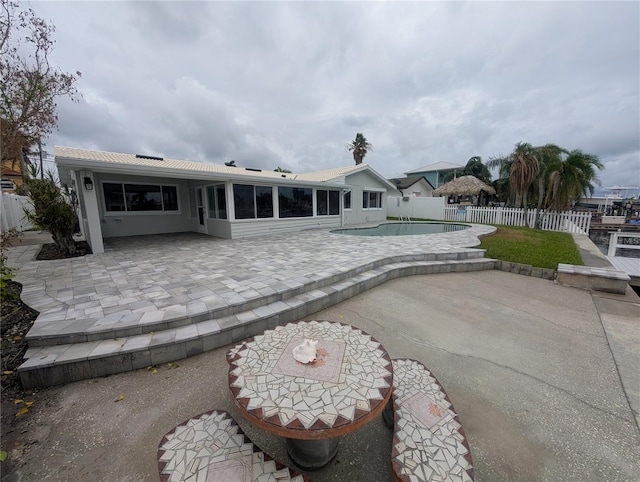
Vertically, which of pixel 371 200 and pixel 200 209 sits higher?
pixel 371 200

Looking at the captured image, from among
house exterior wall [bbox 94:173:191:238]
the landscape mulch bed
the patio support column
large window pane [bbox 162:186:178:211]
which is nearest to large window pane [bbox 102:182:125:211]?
house exterior wall [bbox 94:173:191:238]

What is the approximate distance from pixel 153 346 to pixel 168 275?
7.92 ft

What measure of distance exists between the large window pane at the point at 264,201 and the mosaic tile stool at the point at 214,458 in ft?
27.7

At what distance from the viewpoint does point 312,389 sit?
157 centimetres

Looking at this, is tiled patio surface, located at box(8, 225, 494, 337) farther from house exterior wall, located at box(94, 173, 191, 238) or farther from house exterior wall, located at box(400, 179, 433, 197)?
house exterior wall, located at box(400, 179, 433, 197)

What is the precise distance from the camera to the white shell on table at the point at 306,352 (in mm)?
1804

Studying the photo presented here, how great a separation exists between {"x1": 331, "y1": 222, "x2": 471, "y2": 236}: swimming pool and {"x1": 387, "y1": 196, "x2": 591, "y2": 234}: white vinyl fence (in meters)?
3.21

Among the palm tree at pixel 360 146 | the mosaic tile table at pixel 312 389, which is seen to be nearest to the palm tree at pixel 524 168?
the palm tree at pixel 360 146

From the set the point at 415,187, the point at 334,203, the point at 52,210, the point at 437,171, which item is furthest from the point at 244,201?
the point at 437,171

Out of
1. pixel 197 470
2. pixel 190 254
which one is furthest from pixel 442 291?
pixel 190 254

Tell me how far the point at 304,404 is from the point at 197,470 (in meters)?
0.66

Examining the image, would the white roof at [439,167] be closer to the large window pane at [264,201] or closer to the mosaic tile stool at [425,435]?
the large window pane at [264,201]

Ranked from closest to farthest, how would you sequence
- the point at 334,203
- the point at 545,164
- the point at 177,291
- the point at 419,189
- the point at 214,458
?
the point at 214,458 < the point at 177,291 < the point at 545,164 < the point at 334,203 < the point at 419,189

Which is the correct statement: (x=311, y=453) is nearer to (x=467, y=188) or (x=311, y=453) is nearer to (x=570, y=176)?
(x=570, y=176)
